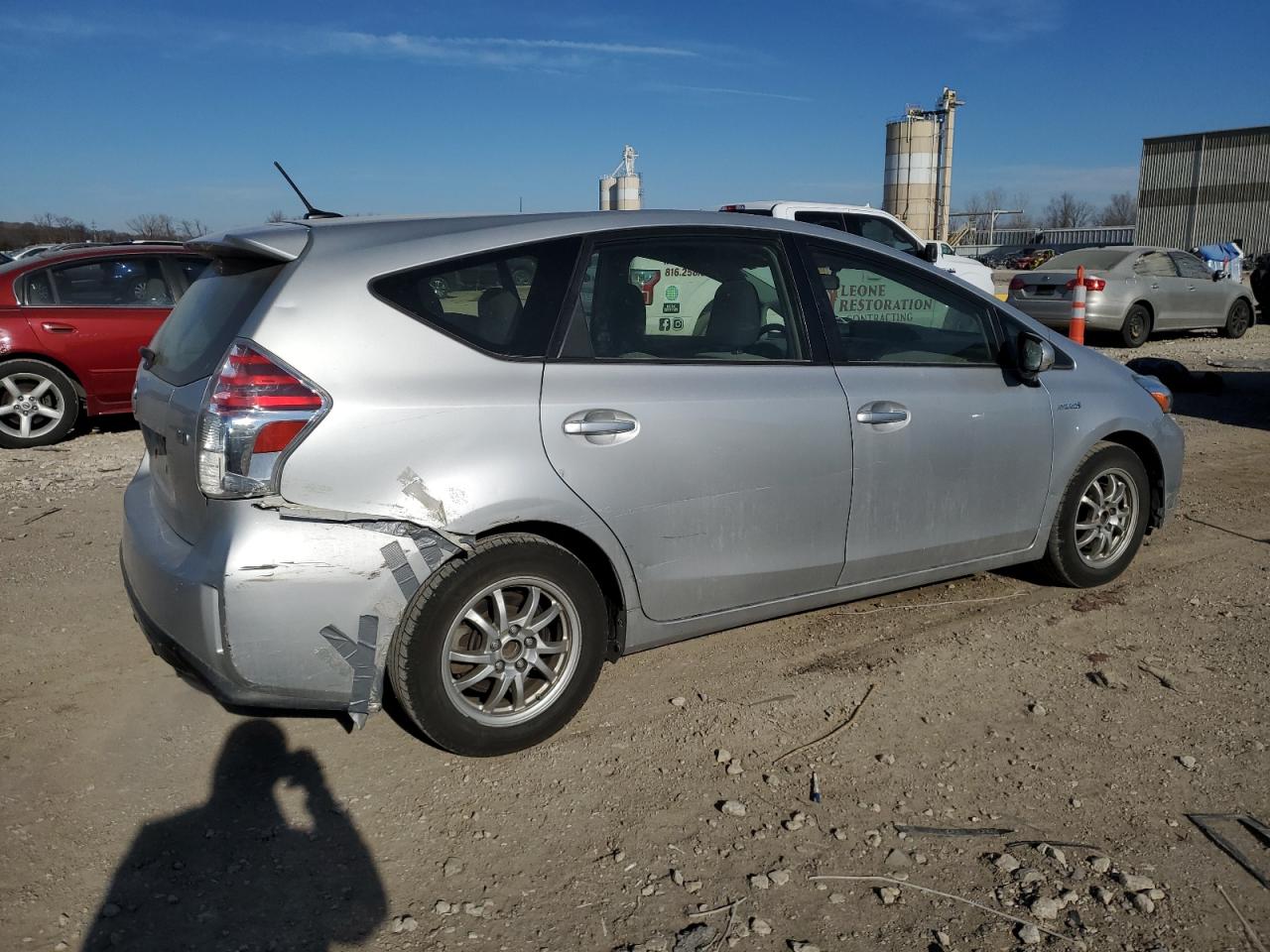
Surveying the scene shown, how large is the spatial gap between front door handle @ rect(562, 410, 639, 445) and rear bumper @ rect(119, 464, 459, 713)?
56 cm

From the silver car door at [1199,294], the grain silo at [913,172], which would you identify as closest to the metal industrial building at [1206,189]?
the grain silo at [913,172]

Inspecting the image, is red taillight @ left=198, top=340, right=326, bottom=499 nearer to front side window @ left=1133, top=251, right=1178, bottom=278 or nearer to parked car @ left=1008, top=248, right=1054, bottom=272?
front side window @ left=1133, top=251, right=1178, bottom=278

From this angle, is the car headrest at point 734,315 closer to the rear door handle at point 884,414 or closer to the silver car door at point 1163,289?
the rear door handle at point 884,414

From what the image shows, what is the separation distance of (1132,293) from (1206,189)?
151 ft

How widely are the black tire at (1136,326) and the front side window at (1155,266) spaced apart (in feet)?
1.80

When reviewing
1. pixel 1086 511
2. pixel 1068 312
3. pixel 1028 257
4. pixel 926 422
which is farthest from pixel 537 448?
pixel 1028 257

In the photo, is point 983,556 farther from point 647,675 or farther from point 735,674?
point 647,675

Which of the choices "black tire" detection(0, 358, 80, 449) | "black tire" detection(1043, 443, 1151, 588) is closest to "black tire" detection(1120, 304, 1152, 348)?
"black tire" detection(1043, 443, 1151, 588)

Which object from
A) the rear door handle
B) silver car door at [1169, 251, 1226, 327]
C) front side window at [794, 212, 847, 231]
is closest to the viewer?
the rear door handle

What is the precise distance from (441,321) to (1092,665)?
9.36 ft

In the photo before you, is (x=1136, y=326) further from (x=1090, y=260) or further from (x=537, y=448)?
(x=537, y=448)

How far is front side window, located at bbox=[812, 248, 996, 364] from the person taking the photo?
412 cm

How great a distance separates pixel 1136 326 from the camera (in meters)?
15.3

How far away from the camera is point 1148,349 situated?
15.4 m
